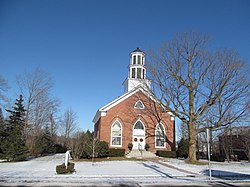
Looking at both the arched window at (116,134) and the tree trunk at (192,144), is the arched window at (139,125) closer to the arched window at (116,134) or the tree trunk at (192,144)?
the arched window at (116,134)

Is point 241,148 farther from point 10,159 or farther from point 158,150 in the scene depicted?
point 10,159

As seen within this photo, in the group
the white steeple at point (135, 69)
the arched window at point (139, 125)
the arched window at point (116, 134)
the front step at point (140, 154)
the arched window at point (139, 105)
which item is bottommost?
the front step at point (140, 154)

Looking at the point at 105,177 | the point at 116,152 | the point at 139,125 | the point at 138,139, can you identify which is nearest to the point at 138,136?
the point at 138,139

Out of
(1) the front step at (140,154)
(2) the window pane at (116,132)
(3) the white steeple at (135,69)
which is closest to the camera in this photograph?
(1) the front step at (140,154)

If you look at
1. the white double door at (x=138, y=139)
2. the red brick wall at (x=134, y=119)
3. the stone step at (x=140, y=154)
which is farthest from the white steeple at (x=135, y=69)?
the stone step at (x=140, y=154)

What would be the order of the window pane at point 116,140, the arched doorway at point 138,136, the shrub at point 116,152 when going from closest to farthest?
the shrub at point 116,152 → the window pane at point 116,140 → the arched doorway at point 138,136

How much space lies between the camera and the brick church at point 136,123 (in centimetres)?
2880

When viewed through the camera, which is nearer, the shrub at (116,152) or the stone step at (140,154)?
the shrub at (116,152)

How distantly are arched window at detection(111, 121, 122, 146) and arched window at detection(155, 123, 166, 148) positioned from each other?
4.94 meters

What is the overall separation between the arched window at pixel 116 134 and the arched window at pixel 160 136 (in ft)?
16.2

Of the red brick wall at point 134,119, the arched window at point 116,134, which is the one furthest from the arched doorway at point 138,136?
the arched window at point 116,134

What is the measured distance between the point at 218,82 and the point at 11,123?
2674 cm

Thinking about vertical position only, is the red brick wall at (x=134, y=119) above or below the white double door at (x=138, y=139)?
above

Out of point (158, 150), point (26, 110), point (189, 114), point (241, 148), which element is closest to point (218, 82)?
point (189, 114)
